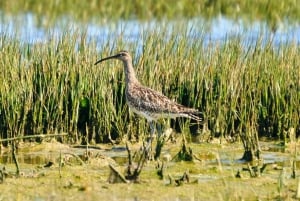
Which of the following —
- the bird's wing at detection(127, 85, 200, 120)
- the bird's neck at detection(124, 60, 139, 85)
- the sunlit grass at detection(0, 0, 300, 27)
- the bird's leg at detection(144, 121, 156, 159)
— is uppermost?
the bird's neck at detection(124, 60, 139, 85)

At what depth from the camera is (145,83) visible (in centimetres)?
1116

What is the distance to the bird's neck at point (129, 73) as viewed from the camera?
34.7 ft

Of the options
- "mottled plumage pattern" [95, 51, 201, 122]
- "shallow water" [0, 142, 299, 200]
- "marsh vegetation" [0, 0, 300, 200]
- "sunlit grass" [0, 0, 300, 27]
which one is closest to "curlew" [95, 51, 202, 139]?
"mottled plumage pattern" [95, 51, 201, 122]

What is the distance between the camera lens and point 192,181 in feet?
27.0

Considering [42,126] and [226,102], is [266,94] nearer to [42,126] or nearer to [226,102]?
[226,102]

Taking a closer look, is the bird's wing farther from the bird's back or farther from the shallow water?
the shallow water

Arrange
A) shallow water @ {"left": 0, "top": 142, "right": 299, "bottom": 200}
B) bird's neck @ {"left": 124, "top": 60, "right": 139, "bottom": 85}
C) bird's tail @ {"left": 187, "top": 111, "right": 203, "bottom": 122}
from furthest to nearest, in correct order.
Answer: bird's neck @ {"left": 124, "top": 60, "right": 139, "bottom": 85} < bird's tail @ {"left": 187, "top": 111, "right": 203, "bottom": 122} < shallow water @ {"left": 0, "top": 142, "right": 299, "bottom": 200}

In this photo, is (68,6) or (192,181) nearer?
(192,181)

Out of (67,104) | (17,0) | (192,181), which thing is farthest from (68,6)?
(192,181)

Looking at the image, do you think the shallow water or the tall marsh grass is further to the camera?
the tall marsh grass

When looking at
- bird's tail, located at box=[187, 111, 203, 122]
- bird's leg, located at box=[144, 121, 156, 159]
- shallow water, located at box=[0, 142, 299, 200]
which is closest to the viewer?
shallow water, located at box=[0, 142, 299, 200]

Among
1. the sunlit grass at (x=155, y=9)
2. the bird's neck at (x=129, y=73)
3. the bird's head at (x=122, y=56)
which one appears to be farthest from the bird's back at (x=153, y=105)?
the sunlit grass at (x=155, y=9)

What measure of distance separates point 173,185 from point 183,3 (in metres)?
13.2

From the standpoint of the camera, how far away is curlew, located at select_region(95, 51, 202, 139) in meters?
10.1
